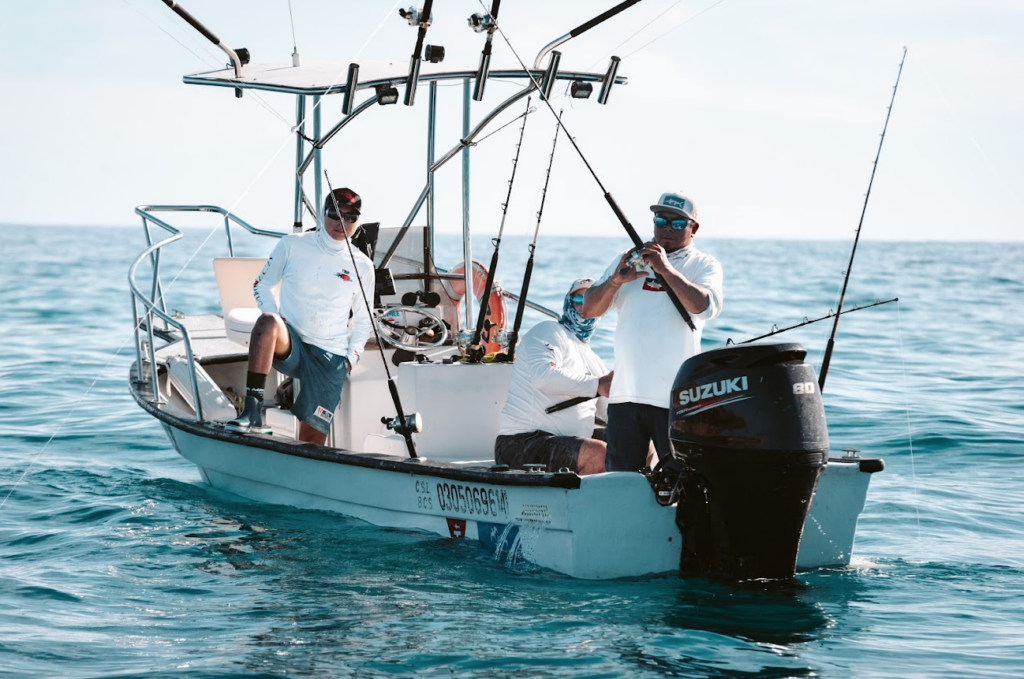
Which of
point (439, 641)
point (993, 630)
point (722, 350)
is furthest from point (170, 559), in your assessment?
point (993, 630)

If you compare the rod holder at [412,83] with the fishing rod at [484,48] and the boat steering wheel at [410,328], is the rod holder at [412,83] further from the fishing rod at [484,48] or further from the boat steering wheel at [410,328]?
the boat steering wheel at [410,328]

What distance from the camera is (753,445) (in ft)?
15.5

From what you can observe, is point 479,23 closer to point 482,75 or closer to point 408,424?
point 482,75

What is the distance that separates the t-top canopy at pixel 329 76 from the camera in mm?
7012

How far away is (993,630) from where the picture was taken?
496 cm

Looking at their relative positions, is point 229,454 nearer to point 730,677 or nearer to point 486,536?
point 486,536

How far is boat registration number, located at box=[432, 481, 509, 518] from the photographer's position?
5.52 m

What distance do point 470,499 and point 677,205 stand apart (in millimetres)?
1655

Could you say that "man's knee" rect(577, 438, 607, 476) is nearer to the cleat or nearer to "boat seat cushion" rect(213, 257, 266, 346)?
the cleat

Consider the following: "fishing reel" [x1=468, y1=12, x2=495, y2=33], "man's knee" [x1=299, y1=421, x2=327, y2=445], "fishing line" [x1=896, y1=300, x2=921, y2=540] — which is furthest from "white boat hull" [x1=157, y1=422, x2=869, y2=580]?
"fishing reel" [x1=468, y1=12, x2=495, y2=33]

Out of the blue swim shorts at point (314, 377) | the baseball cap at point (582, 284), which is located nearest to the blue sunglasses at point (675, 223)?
the baseball cap at point (582, 284)

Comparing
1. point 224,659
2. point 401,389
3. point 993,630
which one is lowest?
point 224,659

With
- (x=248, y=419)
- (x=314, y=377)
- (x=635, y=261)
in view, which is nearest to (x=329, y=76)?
(x=314, y=377)

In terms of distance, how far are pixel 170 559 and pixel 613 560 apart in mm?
2304
